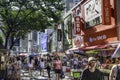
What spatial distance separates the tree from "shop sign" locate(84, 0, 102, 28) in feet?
9.88

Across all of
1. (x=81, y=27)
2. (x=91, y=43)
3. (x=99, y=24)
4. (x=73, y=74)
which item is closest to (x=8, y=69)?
(x=73, y=74)

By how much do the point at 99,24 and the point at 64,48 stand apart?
2179cm

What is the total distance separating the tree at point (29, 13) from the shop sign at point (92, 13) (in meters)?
3.01

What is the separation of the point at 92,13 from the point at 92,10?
0.31 meters

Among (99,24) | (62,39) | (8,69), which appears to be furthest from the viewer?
(62,39)

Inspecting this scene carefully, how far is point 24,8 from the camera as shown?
36.7 metres

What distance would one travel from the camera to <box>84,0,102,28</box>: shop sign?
3352 cm

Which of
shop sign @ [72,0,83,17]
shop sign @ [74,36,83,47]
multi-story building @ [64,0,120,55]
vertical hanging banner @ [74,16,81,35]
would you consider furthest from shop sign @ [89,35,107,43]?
shop sign @ [72,0,83,17]

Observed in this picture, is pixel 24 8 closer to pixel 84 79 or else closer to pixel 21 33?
pixel 21 33

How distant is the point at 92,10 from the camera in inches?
1415

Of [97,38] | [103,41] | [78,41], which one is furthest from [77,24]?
[103,41]

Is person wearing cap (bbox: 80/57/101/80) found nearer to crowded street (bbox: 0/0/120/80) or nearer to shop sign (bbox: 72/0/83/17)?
crowded street (bbox: 0/0/120/80)

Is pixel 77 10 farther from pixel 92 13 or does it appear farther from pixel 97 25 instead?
pixel 97 25

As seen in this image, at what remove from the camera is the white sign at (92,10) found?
3344cm
